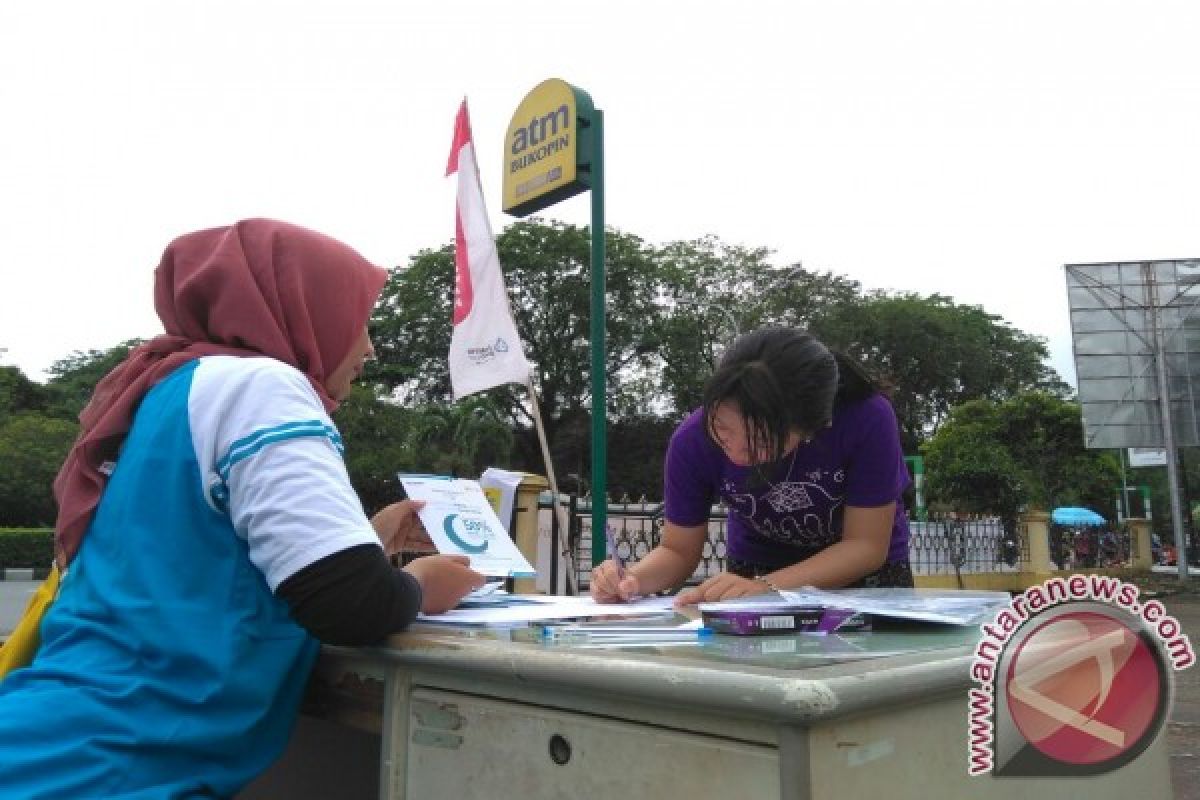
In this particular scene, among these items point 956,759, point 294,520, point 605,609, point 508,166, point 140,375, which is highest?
point 508,166

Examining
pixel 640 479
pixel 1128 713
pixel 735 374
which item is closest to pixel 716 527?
pixel 735 374

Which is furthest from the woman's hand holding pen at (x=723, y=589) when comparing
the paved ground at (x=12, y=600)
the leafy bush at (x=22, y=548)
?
the leafy bush at (x=22, y=548)

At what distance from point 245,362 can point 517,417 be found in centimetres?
2513

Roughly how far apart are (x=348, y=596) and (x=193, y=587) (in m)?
0.19

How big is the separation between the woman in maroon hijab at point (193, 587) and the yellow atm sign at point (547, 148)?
11.7 ft

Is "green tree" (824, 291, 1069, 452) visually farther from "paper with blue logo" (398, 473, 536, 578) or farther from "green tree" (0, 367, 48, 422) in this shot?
"green tree" (0, 367, 48, 422)

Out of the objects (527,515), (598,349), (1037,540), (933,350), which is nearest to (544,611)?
(598,349)

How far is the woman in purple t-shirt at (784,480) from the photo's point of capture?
1.63m

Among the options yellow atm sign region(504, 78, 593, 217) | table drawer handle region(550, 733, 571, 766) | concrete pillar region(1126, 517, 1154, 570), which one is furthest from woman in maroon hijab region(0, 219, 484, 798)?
concrete pillar region(1126, 517, 1154, 570)

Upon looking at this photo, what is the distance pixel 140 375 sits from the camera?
1.22 metres

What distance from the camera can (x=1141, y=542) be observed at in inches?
626

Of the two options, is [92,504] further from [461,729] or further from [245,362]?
[461,729]

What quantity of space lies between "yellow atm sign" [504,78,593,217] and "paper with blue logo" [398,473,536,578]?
306 cm

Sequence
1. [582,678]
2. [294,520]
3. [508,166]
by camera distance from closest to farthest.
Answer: [582,678] → [294,520] → [508,166]
